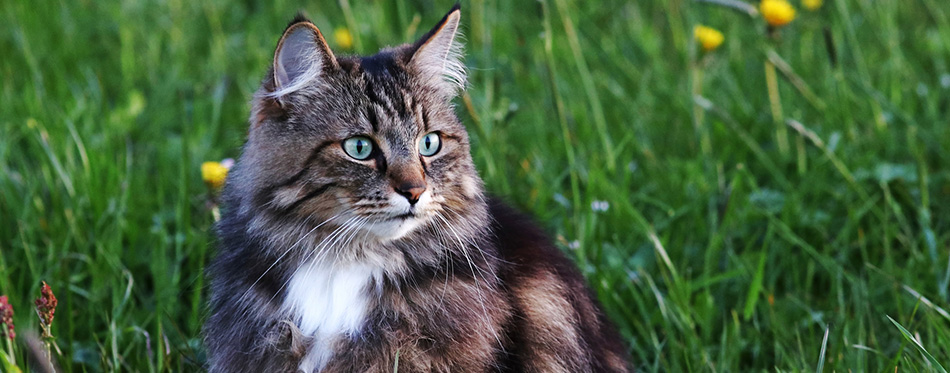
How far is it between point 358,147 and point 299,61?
277mm

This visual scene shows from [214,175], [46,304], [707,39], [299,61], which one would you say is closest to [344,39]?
[214,175]

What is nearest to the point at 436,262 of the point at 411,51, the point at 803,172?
Result: the point at 411,51

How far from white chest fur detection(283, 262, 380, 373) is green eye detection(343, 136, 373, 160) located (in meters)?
0.28

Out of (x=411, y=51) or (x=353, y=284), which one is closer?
(x=353, y=284)

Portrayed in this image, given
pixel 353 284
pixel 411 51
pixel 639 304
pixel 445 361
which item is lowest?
pixel 639 304

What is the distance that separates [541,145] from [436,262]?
190 cm

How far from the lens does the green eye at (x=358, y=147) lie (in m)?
2.29

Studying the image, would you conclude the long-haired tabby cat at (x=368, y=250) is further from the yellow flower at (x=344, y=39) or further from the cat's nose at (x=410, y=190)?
the yellow flower at (x=344, y=39)

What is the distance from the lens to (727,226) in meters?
3.36

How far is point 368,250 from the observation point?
7.57ft

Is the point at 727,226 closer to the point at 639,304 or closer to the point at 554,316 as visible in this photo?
the point at 639,304

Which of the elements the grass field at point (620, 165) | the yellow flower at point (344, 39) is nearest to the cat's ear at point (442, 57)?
the grass field at point (620, 165)

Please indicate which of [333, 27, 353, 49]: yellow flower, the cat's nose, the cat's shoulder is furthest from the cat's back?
[333, 27, 353, 49]: yellow flower

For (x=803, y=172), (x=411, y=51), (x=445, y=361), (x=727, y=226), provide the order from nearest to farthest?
(x=445, y=361) → (x=411, y=51) → (x=727, y=226) → (x=803, y=172)
